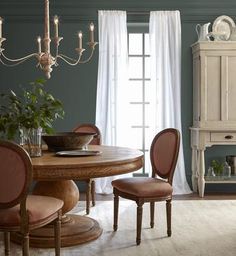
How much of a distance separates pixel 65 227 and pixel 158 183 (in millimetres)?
834

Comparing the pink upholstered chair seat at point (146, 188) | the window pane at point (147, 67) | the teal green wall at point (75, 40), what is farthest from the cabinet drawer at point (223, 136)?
the pink upholstered chair seat at point (146, 188)

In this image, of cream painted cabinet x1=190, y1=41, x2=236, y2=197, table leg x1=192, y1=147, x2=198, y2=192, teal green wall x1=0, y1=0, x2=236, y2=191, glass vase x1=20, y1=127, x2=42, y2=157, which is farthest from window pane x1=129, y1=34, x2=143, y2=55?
glass vase x1=20, y1=127, x2=42, y2=157

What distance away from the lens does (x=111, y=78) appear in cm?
565

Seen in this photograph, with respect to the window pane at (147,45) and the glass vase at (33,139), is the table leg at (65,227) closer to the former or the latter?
the glass vase at (33,139)

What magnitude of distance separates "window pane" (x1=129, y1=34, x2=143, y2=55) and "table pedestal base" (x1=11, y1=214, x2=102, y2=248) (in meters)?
2.97

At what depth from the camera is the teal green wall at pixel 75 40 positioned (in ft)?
18.7

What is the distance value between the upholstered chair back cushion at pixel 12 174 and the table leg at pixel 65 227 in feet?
3.00

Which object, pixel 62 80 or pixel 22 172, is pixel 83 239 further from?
pixel 62 80

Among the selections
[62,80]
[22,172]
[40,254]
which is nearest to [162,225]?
[40,254]

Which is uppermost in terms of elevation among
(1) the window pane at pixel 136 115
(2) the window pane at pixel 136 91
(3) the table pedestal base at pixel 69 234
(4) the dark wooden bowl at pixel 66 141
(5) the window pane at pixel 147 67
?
(5) the window pane at pixel 147 67

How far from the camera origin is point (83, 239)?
134 inches

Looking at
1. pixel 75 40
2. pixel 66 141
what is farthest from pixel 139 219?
pixel 75 40

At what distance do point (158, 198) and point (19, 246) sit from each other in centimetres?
110

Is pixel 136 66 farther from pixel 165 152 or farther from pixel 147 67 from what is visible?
pixel 165 152
